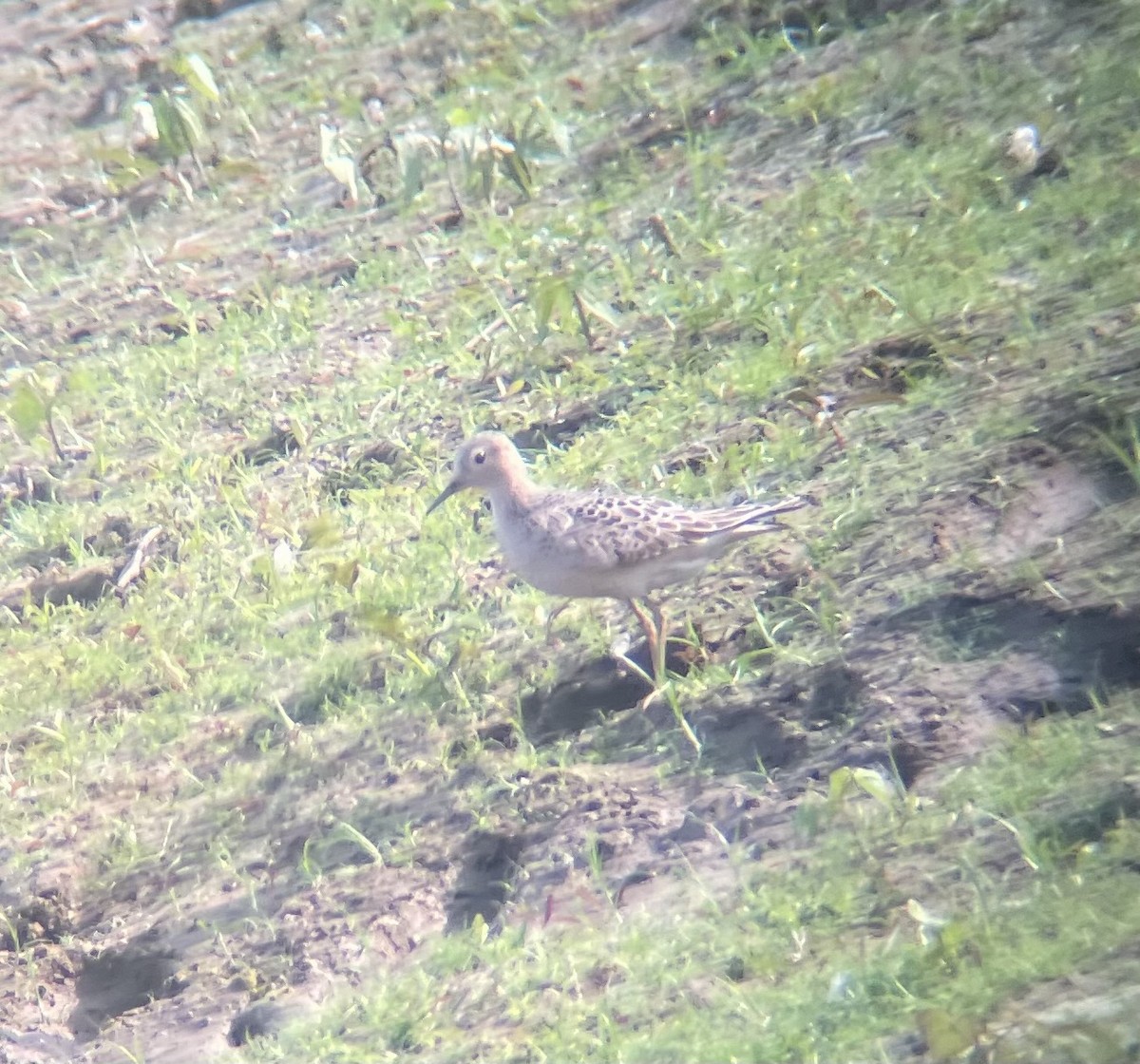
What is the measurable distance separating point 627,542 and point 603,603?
695 millimetres

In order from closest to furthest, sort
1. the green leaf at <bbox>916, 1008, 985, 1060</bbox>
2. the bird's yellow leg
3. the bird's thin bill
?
the green leaf at <bbox>916, 1008, 985, 1060</bbox>, the bird's yellow leg, the bird's thin bill

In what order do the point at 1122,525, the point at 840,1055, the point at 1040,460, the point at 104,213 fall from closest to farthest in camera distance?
the point at 840,1055, the point at 1122,525, the point at 1040,460, the point at 104,213

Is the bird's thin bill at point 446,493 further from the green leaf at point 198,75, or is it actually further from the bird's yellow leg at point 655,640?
the green leaf at point 198,75

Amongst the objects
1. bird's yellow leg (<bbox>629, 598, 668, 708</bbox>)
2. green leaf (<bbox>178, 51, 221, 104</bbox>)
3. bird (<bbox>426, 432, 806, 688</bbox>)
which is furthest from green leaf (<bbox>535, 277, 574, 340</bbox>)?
green leaf (<bbox>178, 51, 221, 104</bbox>)

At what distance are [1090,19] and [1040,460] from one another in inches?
139

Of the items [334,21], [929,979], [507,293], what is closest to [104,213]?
[334,21]

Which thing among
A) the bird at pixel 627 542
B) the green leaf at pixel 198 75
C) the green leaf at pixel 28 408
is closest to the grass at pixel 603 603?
the bird at pixel 627 542

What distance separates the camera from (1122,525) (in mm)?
4531

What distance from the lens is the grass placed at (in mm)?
3879

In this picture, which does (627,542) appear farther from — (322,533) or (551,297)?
(551,297)

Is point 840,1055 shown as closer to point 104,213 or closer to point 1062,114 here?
point 1062,114

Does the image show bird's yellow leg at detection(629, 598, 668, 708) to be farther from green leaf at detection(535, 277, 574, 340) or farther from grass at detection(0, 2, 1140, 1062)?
green leaf at detection(535, 277, 574, 340)

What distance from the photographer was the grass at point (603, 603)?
12.7 ft

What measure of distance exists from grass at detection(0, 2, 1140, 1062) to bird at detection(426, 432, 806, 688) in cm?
18
